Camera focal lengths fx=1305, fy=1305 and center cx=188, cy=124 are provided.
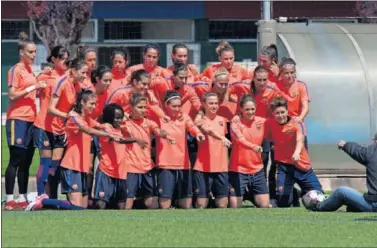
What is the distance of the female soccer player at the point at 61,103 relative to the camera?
1548 cm

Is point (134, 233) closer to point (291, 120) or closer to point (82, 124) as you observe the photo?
point (82, 124)

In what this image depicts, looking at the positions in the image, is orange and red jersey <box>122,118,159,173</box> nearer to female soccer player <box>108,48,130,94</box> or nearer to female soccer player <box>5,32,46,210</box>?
female soccer player <box>108,48,130,94</box>

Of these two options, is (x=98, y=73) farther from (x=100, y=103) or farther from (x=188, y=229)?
(x=188, y=229)

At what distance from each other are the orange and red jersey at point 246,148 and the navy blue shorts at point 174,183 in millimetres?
573

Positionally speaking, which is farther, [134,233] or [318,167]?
[318,167]

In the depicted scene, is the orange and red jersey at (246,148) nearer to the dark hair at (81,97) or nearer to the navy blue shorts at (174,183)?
the navy blue shorts at (174,183)

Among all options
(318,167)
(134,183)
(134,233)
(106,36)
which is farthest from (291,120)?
(106,36)

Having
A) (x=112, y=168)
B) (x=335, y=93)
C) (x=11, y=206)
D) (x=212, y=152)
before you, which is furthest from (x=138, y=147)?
(x=335, y=93)

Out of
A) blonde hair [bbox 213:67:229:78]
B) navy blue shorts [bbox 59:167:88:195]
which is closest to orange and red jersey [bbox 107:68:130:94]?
blonde hair [bbox 213:67:229:78]

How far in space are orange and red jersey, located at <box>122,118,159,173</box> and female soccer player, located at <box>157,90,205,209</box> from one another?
166mm

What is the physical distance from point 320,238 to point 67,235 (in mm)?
2293

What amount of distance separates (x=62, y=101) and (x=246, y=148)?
232 centimetres

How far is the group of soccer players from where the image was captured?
15.5 m

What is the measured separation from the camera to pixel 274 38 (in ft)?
64.8
